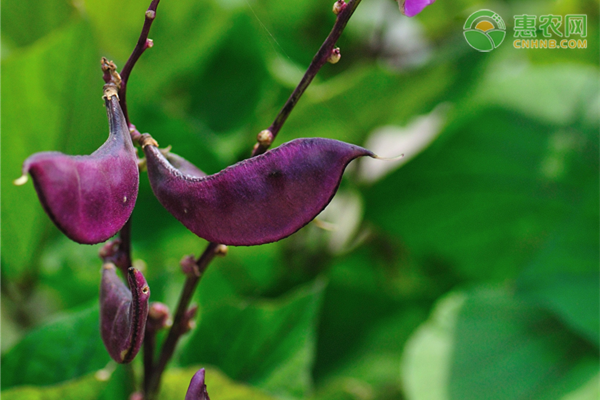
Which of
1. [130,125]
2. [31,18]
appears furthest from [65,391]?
[31,18]

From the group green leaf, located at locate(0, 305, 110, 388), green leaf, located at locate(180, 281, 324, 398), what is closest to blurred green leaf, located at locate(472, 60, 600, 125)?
green leaf, located at locate(180, 281, 324, 398)

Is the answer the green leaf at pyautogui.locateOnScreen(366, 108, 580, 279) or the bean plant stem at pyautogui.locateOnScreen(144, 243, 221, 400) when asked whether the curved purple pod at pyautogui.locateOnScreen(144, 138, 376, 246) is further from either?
the green leaf at pyautogui.locateOnScreen(366, 108, 580, 279)

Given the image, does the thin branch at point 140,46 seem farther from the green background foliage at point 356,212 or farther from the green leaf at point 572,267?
→ the green leaf at point 572,267

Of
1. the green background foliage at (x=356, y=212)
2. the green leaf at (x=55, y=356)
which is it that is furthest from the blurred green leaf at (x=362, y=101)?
the green leaf at (x=55, y=356)

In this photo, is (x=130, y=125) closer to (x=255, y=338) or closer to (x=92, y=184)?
(x=92, y=184)

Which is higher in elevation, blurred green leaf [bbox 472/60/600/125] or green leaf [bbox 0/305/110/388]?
blurred green leaf [bbox 472/60/600/125]

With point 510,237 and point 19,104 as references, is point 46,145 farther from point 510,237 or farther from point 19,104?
point 510,237
